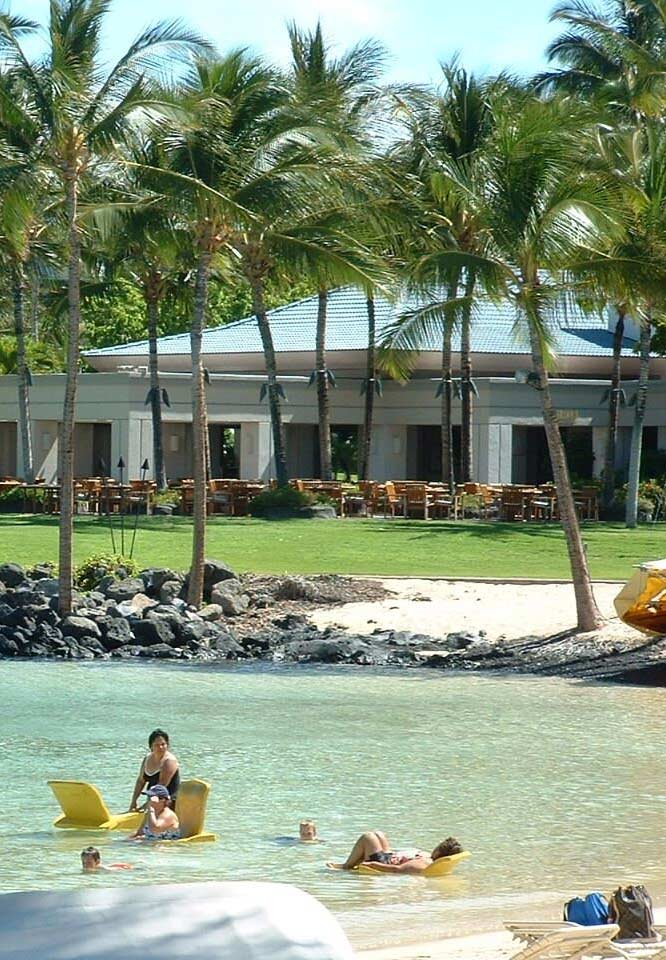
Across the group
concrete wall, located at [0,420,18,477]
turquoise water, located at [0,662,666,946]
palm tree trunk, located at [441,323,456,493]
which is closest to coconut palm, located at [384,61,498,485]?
palm tree trunk, located at [441,323,456,493]

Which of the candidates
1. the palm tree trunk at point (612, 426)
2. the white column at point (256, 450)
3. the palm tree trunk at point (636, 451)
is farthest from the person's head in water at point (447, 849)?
the white column at point (256, 450)

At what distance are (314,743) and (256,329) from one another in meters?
35.4

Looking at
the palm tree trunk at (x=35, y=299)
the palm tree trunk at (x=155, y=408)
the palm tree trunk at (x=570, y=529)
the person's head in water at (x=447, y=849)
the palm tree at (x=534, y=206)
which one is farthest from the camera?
the palm tree trunk at (x=35, y=299)

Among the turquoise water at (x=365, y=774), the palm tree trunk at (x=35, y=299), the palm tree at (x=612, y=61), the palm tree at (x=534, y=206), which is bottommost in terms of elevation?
the turquoise water at (x=365, y=774)

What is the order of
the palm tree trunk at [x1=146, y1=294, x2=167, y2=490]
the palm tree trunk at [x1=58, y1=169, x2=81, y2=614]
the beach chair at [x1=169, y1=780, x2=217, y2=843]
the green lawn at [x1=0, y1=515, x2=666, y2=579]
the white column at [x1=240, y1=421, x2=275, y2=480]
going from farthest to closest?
the white column at [x1=240, y1=421, x2=275, y2=480] → the palm tree trunk at [x1=146, y1=294, x2=167, y2=490] → the green lawn at [x1=0, y1=515, x2=666, y2=579] → the palm tree trunk at [x1=58, y1=169, x2=81, y2=614] → the beach chair at [x1=169, y1=780, x2=217, y2=843]

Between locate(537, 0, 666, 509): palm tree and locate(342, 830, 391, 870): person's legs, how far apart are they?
85.8 ft

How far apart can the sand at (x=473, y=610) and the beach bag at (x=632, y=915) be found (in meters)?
14.7

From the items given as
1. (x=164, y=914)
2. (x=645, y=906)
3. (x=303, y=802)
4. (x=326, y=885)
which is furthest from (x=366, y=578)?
(x=164, y=914)

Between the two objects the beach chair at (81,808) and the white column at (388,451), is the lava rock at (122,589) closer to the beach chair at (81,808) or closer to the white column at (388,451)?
the beach chair at (81,808)

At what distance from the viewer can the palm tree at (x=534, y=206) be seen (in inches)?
865

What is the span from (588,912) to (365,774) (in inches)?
287

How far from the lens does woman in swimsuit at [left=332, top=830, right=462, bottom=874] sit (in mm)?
12406

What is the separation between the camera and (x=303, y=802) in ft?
49.6

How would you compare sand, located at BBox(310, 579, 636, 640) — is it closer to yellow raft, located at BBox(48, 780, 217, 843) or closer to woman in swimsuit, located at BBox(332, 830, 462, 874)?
yellow raft, located at BBox(48, 780, 217, 843)
